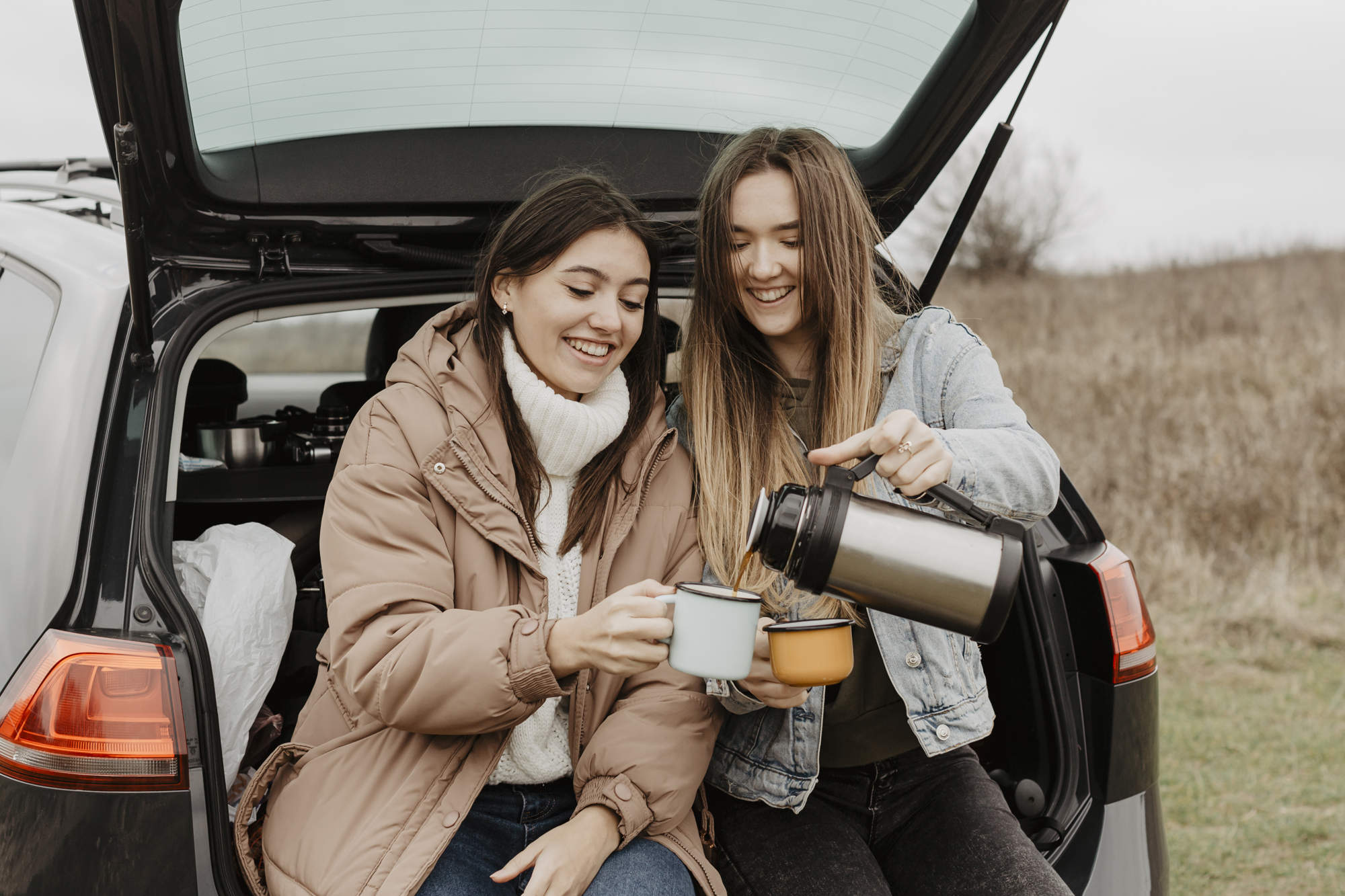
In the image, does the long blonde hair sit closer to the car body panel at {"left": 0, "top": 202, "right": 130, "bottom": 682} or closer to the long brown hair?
the long brown hair

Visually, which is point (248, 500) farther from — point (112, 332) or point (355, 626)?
point (355, 626)

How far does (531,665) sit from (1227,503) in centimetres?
543

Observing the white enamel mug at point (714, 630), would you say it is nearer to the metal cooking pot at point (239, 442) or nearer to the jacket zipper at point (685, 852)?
the jacket zipper at point (685, 852)

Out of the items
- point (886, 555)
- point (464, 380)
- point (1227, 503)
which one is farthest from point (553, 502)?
point (1227, 503)

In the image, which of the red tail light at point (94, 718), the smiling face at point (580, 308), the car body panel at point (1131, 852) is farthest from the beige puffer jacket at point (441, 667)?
the car body panel at point (1131, 852)

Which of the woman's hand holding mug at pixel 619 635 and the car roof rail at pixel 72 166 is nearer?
the woman's hand holding mug at pixel 619 635

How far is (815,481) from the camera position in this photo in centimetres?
185

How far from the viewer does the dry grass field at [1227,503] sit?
10.3 feet

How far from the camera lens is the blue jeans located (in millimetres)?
1486

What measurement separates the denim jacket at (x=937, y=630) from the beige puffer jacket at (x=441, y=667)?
12 centimetres

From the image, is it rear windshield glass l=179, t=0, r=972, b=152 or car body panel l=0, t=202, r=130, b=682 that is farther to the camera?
rear windshield glass l=179, t=0, r=972, b=152

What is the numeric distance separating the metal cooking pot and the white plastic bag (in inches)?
23.2

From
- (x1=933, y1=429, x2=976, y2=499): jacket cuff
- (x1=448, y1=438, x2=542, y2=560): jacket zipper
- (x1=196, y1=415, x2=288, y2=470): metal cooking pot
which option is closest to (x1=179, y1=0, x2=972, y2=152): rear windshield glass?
(x1=448, y1=438, x2=542, y2=560): jacket zipper

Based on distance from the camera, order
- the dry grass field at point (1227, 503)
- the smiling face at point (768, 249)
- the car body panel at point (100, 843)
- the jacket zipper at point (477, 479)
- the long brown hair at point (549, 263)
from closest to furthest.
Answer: the car body panel at point (100, 843)
the jacket zipper at point (477, 479)
the long brown hair at point (549, 263)
the smiling face at point (768, 249)
the dry grass field at point (1227, 503)
